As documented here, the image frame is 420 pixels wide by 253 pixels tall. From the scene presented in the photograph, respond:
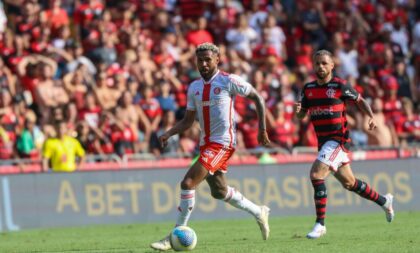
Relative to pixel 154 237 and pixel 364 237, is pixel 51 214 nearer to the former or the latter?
pixel 154 237

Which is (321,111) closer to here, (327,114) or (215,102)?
(327,114)

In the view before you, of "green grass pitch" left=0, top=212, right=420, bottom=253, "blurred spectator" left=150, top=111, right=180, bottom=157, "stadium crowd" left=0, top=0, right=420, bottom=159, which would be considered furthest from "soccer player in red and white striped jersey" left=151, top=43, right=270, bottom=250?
"blurred spectator" left=150, top=111, right=180, bottom=157

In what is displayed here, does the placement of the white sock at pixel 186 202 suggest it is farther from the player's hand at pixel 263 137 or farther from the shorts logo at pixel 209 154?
the player's hand at pixel 263 137

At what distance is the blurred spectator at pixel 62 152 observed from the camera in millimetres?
18828

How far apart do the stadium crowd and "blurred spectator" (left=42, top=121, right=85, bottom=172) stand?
173 mm

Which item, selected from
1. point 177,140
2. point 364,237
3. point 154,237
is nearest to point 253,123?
point 177,140

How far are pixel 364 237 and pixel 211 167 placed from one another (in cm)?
239

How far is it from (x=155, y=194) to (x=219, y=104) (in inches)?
294

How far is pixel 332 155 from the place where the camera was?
43.0 feet

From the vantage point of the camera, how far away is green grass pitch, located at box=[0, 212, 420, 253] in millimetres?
11547

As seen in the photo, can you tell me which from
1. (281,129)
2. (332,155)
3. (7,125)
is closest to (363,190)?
(332,155)

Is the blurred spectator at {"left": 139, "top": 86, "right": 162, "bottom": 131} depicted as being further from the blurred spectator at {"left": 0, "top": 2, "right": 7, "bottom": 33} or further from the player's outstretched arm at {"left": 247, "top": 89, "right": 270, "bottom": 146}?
the player's outstretched arm at {"left": 247, "top": 89, "right": 270, "bottom": 146}

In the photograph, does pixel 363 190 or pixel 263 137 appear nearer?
pixel 263 137

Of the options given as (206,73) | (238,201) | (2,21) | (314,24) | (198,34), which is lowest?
(238,201)
